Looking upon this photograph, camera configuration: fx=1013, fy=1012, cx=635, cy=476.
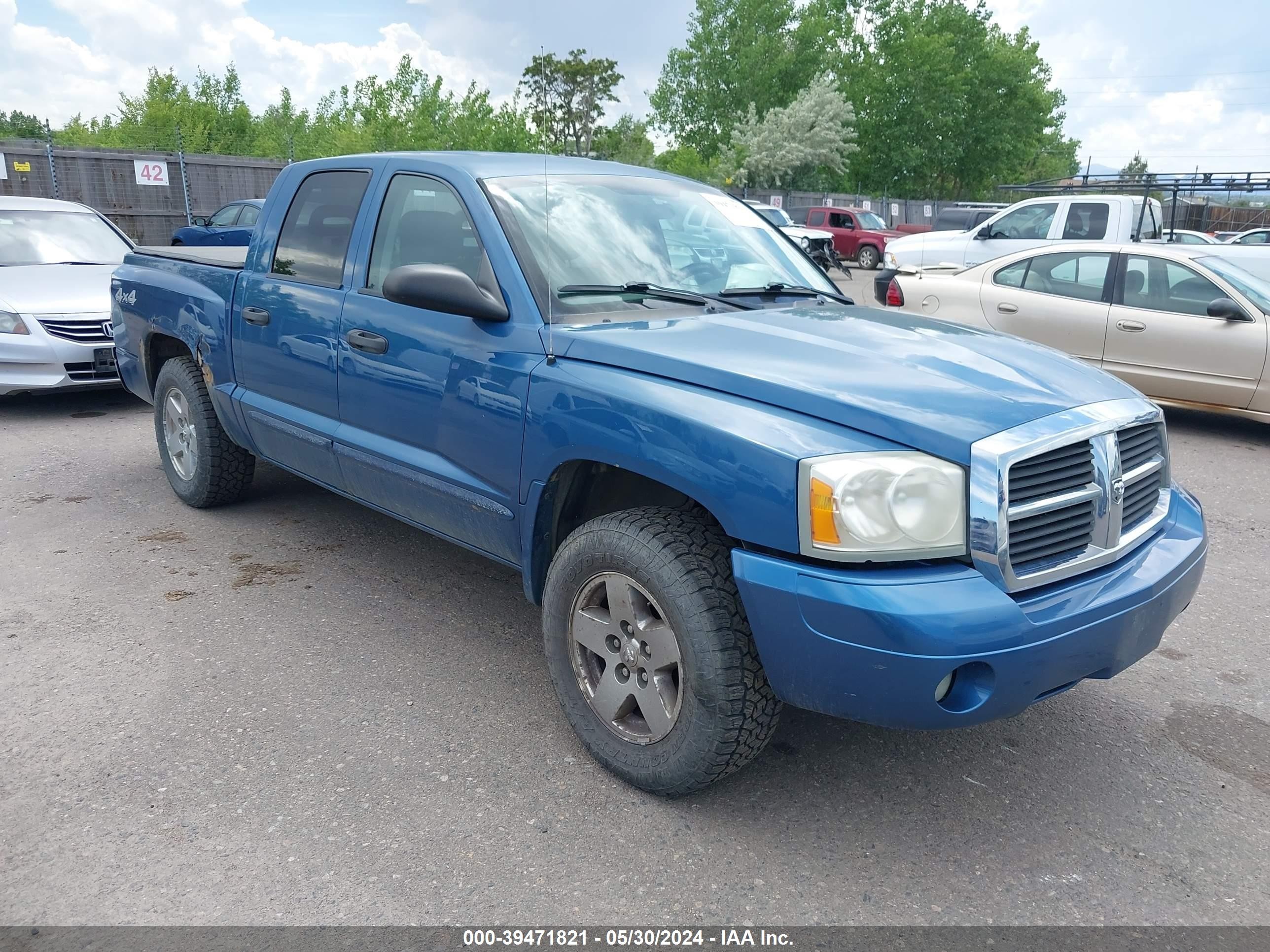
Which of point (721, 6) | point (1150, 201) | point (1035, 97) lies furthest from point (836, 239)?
point (1035, 97)

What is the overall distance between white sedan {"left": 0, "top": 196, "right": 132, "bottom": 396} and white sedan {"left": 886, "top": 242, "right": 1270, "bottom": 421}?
673 cm

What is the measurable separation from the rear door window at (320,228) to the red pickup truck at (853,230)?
25.6m

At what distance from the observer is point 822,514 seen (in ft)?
7.95

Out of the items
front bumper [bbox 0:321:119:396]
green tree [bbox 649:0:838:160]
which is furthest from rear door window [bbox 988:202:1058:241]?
green tree [bbox 649:0:838:160]

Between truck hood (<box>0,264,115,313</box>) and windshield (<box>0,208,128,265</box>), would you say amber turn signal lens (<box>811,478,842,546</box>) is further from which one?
windshield (<box>0,208,128,265</box>)

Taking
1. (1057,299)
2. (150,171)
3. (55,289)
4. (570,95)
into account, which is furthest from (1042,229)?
(150,171)

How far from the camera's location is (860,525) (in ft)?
7.95

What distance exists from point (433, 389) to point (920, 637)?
1.88 metres

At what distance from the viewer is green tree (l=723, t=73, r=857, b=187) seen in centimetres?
5069

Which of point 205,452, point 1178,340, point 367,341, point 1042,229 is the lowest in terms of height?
point 205,452

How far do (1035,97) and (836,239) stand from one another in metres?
39.7

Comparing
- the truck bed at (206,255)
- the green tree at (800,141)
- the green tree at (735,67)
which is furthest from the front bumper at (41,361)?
the green tree at (735,67)

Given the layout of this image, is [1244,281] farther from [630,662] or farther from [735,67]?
[735,67]

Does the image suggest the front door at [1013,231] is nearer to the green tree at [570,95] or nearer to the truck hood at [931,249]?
the truck hood at [931,249]
